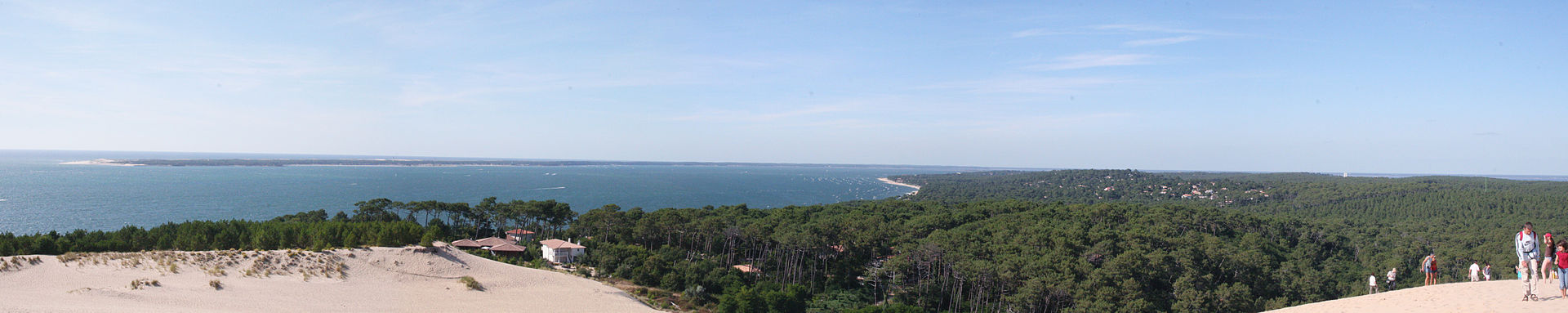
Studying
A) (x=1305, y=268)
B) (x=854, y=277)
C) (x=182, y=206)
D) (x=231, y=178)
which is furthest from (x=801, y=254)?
(x=231, y=178)

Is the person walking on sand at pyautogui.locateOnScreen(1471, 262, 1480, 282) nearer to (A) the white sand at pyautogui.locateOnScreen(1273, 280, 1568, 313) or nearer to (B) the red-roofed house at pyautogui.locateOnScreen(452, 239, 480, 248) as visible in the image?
(A) the white sand at pyautogui.locateOnScreen(1273, 280, 1568, 313)

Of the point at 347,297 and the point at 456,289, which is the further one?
the point at 456,289

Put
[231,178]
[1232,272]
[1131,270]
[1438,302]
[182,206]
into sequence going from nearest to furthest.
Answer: [1438,302] → [1131,270] → [1232,272] → [182,206] → [231,178]

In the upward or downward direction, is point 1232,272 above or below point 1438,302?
below

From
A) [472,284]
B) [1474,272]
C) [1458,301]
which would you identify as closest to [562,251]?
[472,284]

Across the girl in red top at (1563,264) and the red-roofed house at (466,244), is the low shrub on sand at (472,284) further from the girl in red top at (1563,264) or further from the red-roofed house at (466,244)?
the girl in red top at (1563,264)

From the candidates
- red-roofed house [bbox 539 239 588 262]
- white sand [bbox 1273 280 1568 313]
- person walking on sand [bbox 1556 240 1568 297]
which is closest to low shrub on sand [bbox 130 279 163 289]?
red-roofed house [bbox 539 239 588 262]

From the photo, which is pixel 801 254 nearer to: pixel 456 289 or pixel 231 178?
pixel 456 289

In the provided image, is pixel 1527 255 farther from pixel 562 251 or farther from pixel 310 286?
pixel 562 251
